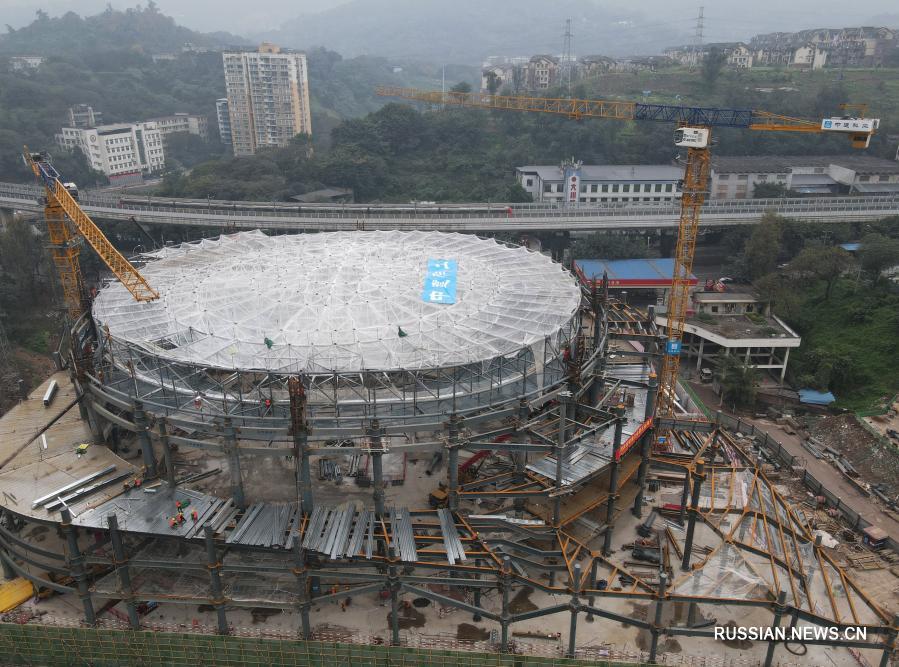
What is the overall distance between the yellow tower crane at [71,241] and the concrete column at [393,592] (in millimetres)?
29103

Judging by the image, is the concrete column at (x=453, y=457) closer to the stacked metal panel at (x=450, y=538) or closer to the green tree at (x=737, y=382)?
the stacked metal panel at (x=450, y=538)

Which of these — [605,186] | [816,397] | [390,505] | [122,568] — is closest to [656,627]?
[390,505]

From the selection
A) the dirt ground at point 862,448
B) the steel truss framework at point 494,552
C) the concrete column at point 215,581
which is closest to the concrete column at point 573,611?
the steel truss framework at point 494,552

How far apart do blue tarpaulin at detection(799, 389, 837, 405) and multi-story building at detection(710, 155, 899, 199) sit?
61.4 metres

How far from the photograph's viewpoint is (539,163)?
150m

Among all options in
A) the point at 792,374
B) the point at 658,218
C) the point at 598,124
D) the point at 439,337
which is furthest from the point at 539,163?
the point at 439,337

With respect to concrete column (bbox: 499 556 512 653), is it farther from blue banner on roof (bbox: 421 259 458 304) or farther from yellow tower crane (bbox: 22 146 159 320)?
yellow tower crane (bbox: 22 146 159 320)

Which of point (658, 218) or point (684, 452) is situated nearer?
point (684, 452)

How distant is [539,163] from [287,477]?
119 m

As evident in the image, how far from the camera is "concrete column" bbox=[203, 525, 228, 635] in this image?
35.1 meters

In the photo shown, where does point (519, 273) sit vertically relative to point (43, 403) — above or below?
above

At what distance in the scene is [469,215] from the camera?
111 metres

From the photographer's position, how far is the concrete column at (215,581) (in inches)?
1382

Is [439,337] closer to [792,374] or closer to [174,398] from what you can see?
[174,398]
